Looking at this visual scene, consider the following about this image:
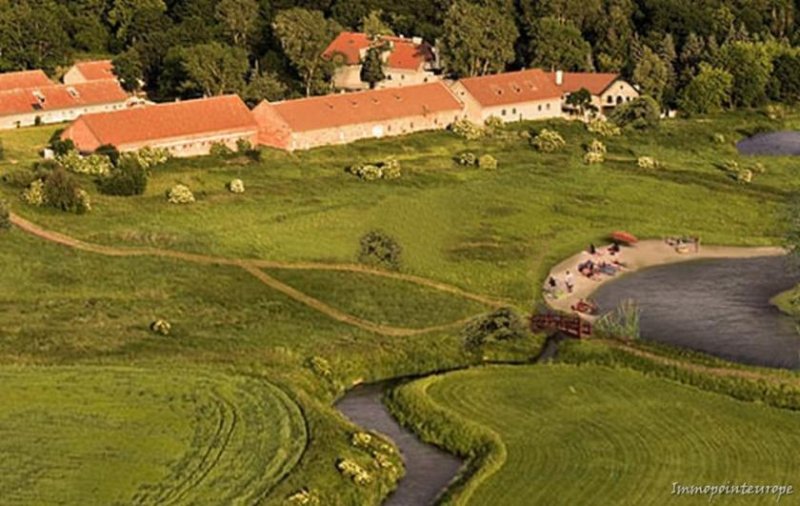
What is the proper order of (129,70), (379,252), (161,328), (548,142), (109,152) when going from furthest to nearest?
(129,70) → (548,142) → (109,152) → (379,252) → (161,328)

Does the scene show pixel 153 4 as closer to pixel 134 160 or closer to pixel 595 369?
pixel 134 160

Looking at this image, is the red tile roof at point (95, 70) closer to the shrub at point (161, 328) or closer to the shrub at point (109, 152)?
the shrub at point (109, 152)

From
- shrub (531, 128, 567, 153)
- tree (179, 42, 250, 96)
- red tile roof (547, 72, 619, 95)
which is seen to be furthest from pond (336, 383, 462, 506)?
red tile roof (547, 72, 619, 95)

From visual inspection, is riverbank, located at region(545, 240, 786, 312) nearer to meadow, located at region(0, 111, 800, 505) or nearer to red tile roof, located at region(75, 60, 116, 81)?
meadow, located at region(0, 111, 800, 505)

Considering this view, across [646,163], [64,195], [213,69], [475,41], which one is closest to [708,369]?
[64,195]

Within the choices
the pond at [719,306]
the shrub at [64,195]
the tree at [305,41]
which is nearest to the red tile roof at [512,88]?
the tree at [305,41]

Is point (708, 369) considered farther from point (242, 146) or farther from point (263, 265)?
point (242, 146)

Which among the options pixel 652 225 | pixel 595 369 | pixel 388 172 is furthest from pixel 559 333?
pixel 388 172
